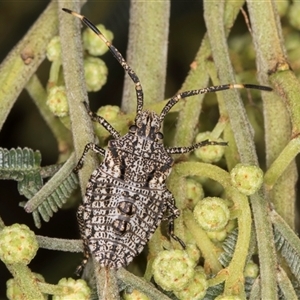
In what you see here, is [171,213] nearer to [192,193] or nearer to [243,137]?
[192,193]

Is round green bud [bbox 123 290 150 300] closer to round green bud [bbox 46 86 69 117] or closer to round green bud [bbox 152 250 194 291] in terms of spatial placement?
round green bud [bbox 152 250 194 291]

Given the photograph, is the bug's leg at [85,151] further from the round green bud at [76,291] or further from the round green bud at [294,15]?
the round green bud at [294,15]

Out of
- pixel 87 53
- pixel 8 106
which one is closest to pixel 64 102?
pixel 8 106

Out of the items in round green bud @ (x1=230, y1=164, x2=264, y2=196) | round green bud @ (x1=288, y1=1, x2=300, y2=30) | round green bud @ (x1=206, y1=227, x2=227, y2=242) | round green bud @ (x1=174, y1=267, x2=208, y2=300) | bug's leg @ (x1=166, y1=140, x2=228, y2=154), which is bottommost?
round green bud @ (x1=174, y1=267, x2=208, y2=300)

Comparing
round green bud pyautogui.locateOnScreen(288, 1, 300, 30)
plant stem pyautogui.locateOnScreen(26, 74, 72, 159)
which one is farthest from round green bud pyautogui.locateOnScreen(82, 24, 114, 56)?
round green bud pyautogui.locateOnScreen(288, 1, 300, 30)

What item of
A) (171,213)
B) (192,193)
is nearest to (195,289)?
(171,213)

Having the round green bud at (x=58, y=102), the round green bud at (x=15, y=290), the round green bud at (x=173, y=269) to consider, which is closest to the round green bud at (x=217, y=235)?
the round green bud at (x=173, y=269)
